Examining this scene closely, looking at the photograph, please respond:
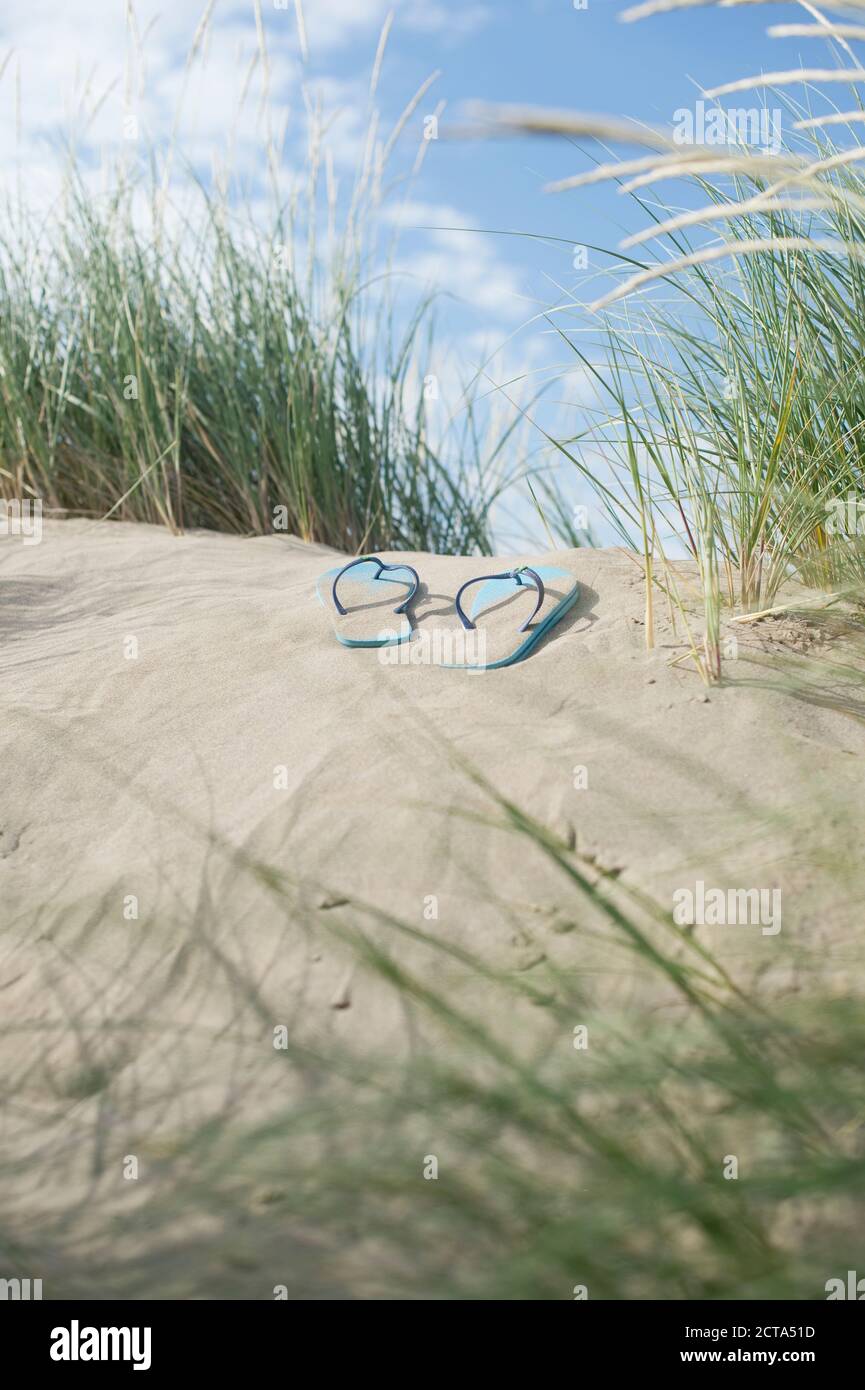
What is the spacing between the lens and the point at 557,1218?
1078 millimetres

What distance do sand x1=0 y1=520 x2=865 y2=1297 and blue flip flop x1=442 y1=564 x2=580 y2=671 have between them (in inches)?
1.6

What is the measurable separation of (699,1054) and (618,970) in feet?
0.55

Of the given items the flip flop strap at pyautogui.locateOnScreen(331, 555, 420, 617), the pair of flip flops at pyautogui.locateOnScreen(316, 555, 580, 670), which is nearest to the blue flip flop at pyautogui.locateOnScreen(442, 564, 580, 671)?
the pair of flip flops at pyautogui.locateOnScreen(316, 555, 580, 670)

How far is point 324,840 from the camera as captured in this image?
1689 mm

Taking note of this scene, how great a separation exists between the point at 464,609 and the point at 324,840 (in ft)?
2.72

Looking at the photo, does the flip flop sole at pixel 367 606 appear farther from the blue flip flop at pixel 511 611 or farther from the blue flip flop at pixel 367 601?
the blue flip flop at pixel 511 611

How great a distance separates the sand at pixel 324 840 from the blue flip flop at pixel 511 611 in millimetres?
41

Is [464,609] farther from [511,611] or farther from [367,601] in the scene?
[367,601]

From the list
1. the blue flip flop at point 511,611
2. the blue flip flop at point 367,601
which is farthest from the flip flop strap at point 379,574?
the blue flip flop at point 511,611

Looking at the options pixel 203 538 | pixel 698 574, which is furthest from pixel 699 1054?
pixel 203 538

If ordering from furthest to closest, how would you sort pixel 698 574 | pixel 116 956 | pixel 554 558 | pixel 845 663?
pixel 554 558
pixel 698 574
pixel 845 663
pixel 116 956

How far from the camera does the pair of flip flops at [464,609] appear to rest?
219 centimetres

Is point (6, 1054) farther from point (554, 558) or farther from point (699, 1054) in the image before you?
point (554, 558)

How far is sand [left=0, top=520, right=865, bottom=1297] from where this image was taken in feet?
4.49
